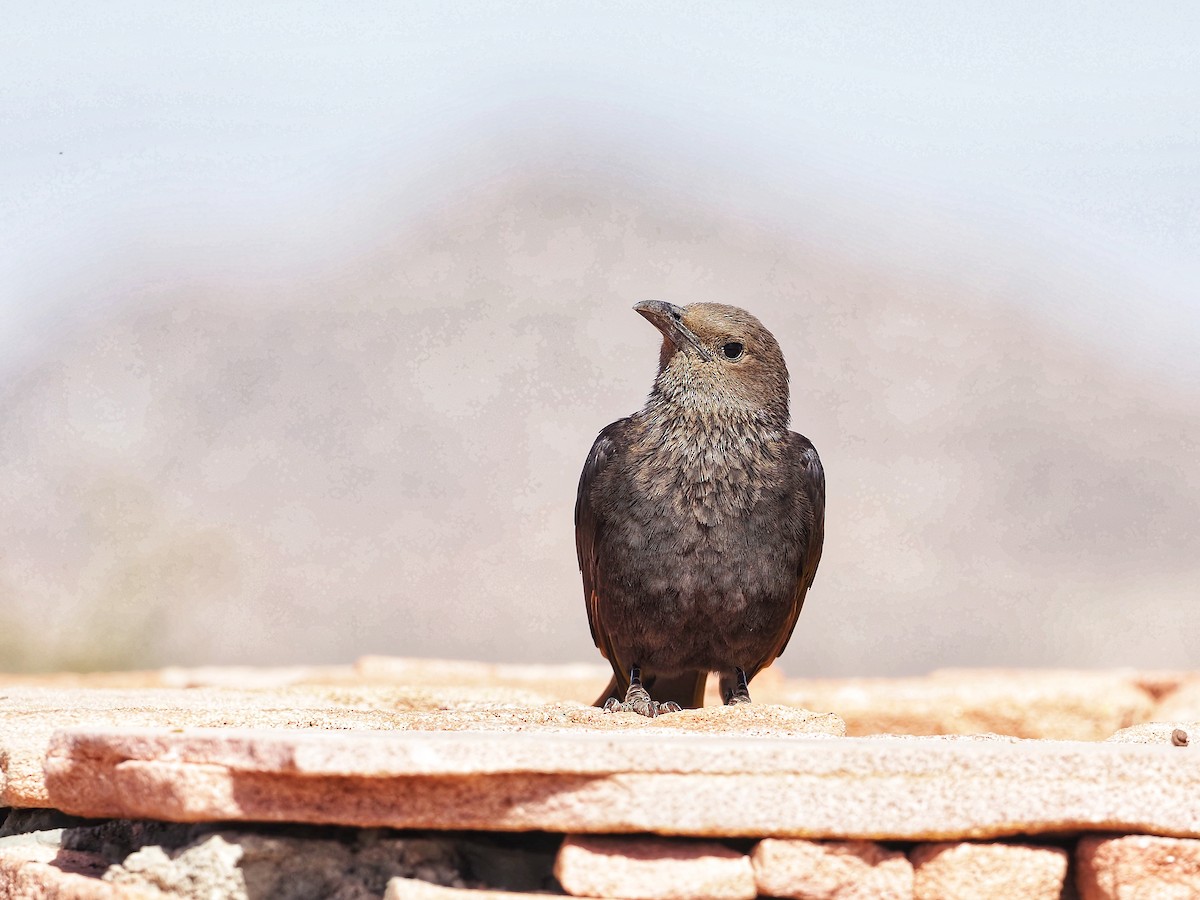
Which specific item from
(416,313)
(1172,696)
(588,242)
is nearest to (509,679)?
(1172,696)

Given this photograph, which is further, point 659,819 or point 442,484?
point 442,484

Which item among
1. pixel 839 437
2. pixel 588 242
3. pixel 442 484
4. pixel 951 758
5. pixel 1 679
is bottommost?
pixel 1 679

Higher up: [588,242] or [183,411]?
[588,242]

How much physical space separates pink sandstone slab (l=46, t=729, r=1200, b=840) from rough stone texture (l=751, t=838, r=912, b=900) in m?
0.03

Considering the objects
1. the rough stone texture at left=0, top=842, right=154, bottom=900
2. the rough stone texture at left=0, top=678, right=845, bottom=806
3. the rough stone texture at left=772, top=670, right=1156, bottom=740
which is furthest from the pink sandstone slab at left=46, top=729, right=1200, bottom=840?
the rough stone texture at left=772, top=670, right=1156, bottom=740

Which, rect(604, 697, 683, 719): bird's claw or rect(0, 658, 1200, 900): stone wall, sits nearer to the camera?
rect(0, 658, 1200, 900): stone wall

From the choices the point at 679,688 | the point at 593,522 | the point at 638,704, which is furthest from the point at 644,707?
the point at 593,522

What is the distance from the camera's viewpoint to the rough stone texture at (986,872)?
271 cm

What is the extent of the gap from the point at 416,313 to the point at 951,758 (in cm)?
3167

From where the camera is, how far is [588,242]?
37.5 m

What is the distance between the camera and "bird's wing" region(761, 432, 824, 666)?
531 centimetres

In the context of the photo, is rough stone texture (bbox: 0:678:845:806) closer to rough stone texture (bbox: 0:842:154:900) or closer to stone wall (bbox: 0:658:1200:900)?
rough stone texture (bbox: 0:842:154:900)

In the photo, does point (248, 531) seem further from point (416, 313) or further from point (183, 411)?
point (416, 313)

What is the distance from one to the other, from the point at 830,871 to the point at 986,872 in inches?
11.6
